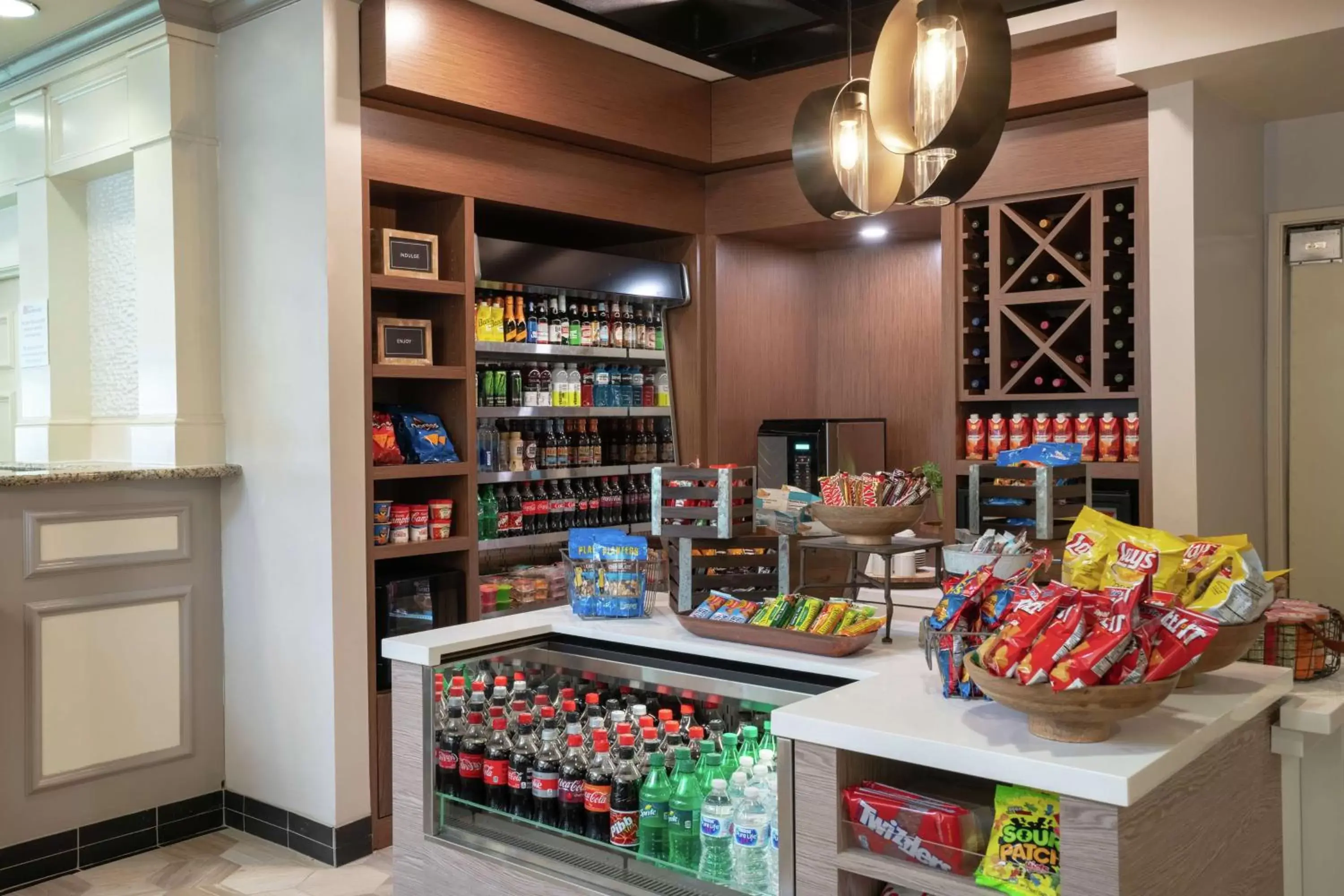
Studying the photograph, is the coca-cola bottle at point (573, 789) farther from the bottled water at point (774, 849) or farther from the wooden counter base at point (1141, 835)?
the wooden counter base at point (1141, 835)

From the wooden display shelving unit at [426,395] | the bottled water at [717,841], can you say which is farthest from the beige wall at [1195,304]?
the bottled water at [717,841]

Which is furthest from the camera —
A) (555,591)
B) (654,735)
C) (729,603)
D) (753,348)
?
(753,348)

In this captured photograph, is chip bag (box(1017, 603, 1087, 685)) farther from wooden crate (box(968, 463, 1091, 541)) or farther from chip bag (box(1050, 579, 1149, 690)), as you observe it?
wooden crate (box(968, 463, 1091, 541))

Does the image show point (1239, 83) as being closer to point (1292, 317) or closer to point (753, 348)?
point (1292, 317)

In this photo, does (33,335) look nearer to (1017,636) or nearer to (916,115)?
(916,115)

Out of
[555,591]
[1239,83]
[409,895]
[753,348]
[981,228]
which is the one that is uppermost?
[1239,83]

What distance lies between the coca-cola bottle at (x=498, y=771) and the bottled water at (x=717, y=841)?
56cm

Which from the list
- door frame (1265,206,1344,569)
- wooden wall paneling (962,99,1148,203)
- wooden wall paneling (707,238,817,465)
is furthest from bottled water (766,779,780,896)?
door frame (1265,206,1344,569)

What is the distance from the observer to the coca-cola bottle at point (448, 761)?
2.58 m

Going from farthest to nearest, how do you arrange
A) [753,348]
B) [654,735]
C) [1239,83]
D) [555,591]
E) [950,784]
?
1. [753,348]
2. [555,591]
3. [1239,83]
4. [654,735]
5. [950,784]

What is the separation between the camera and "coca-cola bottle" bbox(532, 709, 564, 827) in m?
2.38

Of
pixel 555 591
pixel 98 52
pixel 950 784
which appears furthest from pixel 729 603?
pixel 98 52

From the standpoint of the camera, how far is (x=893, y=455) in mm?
5844

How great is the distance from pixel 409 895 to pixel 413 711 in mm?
436
